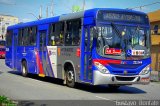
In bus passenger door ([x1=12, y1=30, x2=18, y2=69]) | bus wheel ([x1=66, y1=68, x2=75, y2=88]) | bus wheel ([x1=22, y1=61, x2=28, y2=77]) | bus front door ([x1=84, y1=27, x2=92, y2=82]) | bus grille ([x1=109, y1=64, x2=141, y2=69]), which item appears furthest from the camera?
bus passenger door ([x1=12, y1=30, x2=18, y2=69])

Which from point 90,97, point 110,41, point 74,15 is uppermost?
point 74,15

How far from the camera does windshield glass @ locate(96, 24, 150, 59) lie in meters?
13.8

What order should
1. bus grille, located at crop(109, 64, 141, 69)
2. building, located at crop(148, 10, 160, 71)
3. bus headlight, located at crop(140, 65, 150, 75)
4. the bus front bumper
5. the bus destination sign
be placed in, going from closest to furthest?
the bus front bumper, bus grille, located at crop(109, 64, 141, 69), the bus destination sign, bus headlight, located at crop(140, 65, 150, 75), building, located at crop(148, 10, 160, 71)

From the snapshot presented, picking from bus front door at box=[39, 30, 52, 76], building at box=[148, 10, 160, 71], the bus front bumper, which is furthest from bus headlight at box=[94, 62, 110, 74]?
building at box=[148, 10, 160, 71]

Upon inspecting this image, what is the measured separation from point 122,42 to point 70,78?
10.6 feet

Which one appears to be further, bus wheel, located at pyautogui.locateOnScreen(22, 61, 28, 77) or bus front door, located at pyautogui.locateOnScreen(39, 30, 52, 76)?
bus wheel, located at pyautogui.locateOnScreen(22, 61, 28, 77)

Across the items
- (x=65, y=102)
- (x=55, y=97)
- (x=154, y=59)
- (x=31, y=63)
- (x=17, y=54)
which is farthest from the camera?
(x=154, y=59)

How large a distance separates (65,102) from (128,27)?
446 cm

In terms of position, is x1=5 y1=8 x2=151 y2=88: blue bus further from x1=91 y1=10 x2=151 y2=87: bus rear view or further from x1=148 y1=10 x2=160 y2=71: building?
x1=148 y1=10 x2=160 y2=71: building

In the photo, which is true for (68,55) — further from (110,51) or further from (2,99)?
(2,99)

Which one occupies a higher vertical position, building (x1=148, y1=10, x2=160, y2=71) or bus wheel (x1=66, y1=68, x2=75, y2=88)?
building (x1=148, y1=10, x2=160, y2=71)

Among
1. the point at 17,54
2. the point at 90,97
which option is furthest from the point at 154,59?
the point at 90,97

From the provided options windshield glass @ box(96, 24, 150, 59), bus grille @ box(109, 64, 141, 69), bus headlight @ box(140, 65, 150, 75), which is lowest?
bus headlight @ box(140, 65, 150, 75)

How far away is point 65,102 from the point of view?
37.9ft
